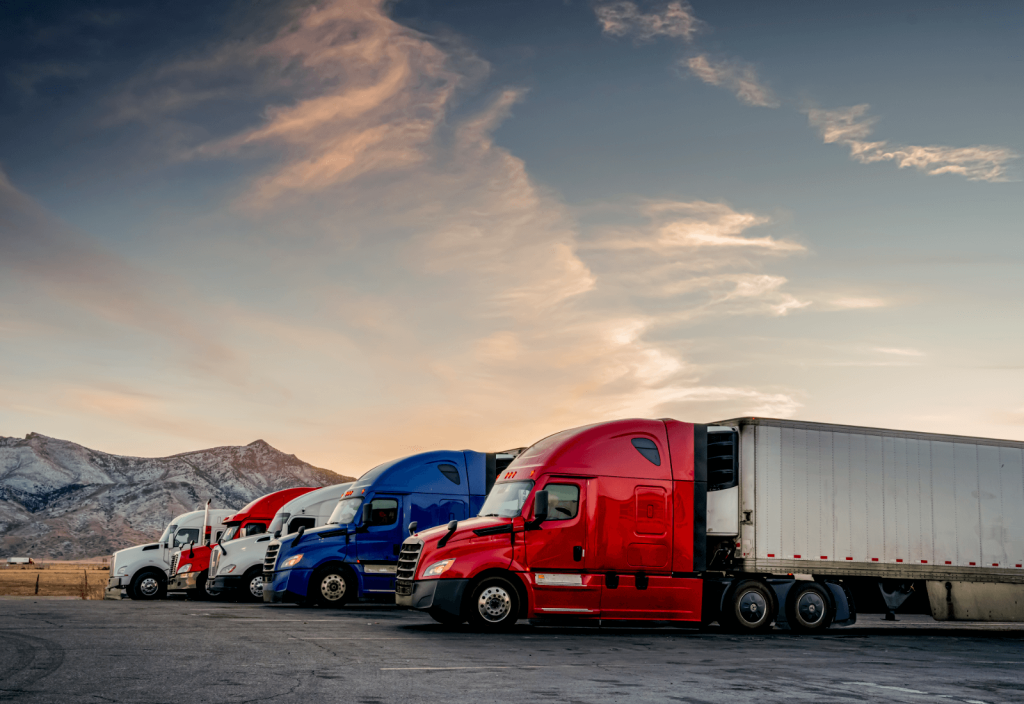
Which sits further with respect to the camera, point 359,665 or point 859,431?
point 859,431

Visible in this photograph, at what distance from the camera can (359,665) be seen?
1086cm

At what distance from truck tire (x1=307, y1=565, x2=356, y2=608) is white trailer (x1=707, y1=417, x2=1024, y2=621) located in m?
8.45

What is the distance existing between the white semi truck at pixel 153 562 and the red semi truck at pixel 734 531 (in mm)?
13808

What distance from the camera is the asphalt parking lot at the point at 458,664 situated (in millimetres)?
9039

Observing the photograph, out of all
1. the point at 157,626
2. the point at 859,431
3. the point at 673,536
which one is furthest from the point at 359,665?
the point at 859,431

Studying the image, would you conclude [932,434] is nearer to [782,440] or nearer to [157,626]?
[782,440]

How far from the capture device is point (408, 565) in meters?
16.6

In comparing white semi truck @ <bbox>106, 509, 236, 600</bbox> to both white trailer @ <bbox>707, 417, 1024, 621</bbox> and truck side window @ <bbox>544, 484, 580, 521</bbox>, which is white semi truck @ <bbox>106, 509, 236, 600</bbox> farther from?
white trailer @ <bbox>707, 417, 1024, 621</bbox>

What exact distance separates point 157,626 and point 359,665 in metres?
6.39

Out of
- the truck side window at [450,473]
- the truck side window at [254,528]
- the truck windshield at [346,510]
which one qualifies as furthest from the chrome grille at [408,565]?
the truck side window at [254,528]

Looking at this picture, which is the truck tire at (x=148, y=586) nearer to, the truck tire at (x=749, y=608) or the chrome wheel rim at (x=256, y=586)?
the chrome wheel rim at (x=256, y=586)

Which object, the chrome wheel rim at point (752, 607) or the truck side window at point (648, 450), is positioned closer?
the truck side window at point (648, 450)

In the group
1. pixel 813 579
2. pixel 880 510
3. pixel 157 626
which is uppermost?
pixel 880 510

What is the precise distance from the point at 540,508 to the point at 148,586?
1669 centimetres
